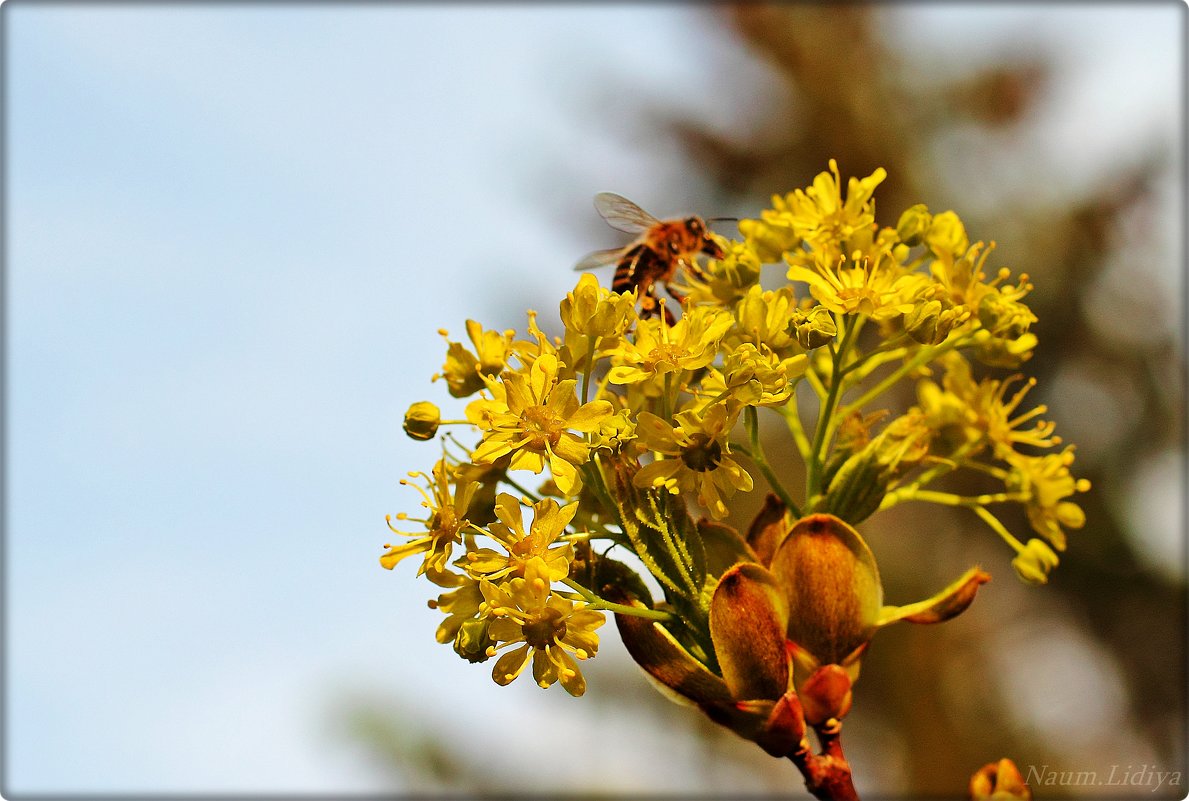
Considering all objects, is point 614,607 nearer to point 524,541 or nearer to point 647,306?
point 524,541

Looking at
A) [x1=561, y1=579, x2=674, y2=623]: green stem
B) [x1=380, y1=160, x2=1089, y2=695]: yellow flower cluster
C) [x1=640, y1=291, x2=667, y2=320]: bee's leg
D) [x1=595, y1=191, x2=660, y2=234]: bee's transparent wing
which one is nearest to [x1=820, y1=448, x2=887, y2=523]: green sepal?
Answer: [x1=380, y1=160, x2=1089, y2=695]: yellow flower cluster

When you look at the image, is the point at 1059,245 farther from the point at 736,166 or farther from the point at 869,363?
the point at 869,363

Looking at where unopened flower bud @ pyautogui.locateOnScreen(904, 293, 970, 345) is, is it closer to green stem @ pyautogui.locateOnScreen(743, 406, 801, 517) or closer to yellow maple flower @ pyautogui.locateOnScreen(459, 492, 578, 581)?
green stem @ pyautogui.locateOnScreen(743, 406, 801, 517)

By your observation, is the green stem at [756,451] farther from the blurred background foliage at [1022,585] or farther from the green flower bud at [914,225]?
the blurred background foliage at [1022,585]

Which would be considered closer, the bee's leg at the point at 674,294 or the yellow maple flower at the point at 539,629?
the yellow maple flower at the point at 539,629

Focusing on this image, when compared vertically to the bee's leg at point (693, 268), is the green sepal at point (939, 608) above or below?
below

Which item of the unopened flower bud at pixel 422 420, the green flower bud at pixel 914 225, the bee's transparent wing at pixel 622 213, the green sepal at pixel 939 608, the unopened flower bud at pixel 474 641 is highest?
the bee's transparent wing at pixel 622 213

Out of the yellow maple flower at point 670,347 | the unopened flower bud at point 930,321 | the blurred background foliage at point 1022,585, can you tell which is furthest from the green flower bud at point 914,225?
the blurred background foliage at point 1022,585

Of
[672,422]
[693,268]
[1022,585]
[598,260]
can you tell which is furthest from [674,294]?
[1022,585]
